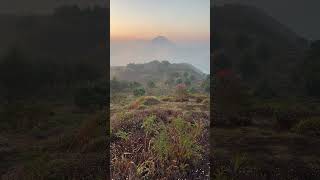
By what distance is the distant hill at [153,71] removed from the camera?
230 inches

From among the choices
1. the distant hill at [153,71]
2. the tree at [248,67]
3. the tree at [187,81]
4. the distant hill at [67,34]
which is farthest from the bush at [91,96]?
the tree at [248,67]

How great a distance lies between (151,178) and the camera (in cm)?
546

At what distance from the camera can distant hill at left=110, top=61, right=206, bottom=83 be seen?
584cm

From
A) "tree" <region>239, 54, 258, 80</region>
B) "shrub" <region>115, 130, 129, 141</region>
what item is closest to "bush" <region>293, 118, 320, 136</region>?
"tree" <region>239, 54, 258, 80</region>

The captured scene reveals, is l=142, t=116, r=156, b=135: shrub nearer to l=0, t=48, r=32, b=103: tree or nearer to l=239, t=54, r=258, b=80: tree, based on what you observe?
l=239, t=54, r=258, b=80: tree

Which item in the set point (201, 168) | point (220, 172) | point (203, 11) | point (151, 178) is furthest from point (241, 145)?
point (203, 11)

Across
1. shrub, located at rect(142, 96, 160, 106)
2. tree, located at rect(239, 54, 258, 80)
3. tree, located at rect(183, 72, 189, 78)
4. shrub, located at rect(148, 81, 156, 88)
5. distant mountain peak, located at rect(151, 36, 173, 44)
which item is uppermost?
distant mountain peak, located at rect(151, 36, 173, 44)

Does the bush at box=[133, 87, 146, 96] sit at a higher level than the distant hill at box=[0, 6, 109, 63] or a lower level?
lower

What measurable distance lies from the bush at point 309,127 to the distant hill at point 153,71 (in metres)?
1.46

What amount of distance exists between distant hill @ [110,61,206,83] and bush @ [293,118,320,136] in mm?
1457

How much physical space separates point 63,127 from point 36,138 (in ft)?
0.93

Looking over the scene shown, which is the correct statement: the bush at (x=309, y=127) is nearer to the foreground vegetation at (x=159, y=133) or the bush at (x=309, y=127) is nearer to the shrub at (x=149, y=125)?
the foreground vegetation at (x=159, y=133)

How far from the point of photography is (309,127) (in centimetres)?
496

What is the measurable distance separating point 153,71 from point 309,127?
202cm
